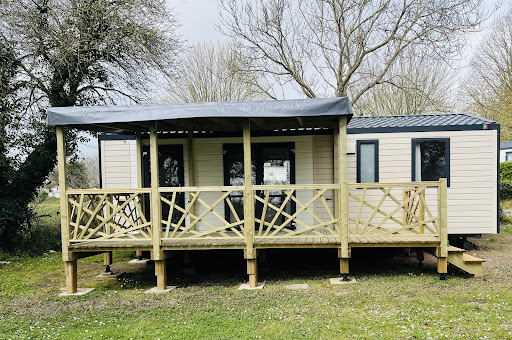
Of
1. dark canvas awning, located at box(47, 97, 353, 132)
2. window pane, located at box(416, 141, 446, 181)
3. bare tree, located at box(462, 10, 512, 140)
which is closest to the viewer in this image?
dark canvas awning, located at box(47, 97, 353, 132)

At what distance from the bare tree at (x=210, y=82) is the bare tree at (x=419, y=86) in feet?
19.5

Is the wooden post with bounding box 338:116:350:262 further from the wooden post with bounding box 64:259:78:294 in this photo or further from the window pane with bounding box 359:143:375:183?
the wooden post with bounding box 64:259:78:294

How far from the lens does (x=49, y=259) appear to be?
915 cm

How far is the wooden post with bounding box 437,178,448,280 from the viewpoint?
234 inches

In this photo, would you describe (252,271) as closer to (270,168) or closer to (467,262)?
(270,168)

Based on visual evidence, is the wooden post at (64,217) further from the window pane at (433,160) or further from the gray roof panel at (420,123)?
the window pane at (433,160)

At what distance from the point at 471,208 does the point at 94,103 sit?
9864 millimetres

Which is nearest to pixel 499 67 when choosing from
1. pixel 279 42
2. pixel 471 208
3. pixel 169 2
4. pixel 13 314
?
pixel 279 42

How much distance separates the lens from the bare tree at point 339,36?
15977 millimetres

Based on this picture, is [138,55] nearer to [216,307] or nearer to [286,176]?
[286,176]

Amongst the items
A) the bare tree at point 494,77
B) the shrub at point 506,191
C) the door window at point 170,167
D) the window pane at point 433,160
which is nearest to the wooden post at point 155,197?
the door window at point 170,167

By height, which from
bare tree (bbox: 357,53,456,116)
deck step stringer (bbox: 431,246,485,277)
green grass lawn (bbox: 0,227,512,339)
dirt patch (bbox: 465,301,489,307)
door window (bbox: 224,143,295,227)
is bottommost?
green grass lawn (bbox: 0,227,512,339)

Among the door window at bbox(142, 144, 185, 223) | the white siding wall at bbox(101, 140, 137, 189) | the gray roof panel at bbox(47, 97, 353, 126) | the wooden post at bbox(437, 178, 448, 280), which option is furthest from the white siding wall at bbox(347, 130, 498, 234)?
the white siding wall at bbox(101, 140, 137, 189)

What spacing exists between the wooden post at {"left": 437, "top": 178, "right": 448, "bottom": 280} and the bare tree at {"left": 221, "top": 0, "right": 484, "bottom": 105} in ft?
39.4
